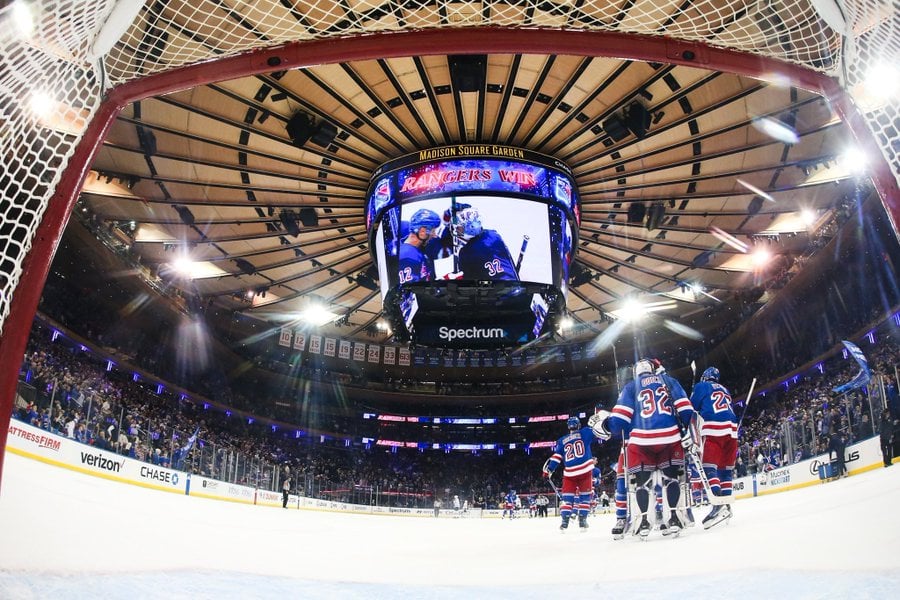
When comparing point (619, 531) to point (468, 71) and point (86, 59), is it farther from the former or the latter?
point (468, 71)

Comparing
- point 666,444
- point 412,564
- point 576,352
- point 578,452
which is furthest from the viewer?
point 576,352

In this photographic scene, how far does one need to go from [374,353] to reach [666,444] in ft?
98.4

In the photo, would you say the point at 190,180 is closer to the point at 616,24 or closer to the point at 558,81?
the point at 558,81

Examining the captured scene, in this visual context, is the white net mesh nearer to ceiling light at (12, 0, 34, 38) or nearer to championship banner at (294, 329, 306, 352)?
ceiling light at (12, 0, 34, 38)

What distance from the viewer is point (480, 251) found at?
12070 mm

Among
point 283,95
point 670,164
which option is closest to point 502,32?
point 283,95

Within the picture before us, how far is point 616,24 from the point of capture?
15.0ft

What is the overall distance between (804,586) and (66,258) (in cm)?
2523

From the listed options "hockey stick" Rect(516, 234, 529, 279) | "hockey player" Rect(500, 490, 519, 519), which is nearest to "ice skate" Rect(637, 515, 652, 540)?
"hockey stick" Rect(516, 234, 529, 279)

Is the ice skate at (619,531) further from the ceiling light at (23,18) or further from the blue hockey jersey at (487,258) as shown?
the ceiling light at (23,18)

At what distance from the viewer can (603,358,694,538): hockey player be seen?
7180 mm

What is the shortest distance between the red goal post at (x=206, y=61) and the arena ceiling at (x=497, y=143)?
366 centimetres

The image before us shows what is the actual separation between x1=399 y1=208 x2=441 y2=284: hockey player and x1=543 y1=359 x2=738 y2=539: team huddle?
15.4ft

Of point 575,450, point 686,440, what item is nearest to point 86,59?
point 686,440
